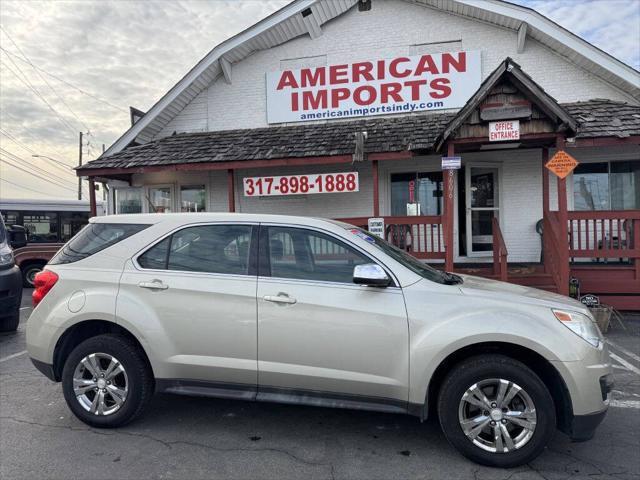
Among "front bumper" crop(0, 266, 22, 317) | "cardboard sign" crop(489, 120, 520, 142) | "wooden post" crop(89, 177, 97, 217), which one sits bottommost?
"front bumper" crop(0, 266, 22, 317)

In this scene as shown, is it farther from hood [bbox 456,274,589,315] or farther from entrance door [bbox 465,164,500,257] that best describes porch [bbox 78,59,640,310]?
hood [bbox 456,274,589,315]

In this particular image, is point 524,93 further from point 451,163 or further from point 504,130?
point 451,163

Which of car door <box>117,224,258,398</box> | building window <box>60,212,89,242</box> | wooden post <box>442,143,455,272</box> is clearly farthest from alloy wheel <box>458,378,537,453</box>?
building window <box>60,212,89,242</box>

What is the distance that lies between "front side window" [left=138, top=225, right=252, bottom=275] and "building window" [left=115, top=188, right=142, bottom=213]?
9.42 m

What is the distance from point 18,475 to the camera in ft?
10.2

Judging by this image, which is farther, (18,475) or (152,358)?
(152,358)

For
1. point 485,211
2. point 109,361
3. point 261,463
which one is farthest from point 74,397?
point 485,211

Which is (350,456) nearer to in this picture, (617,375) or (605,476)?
(605,476)

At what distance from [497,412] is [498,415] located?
0.07 ft

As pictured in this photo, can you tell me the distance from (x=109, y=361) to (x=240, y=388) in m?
1.11

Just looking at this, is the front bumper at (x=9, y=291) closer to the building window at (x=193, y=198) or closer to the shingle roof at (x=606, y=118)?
the building window at (x=193, y=198)

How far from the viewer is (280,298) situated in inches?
136

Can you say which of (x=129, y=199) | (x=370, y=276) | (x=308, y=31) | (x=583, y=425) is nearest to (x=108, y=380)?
(x=370, y=276)

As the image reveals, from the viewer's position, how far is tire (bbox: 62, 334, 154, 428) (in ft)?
12.0
